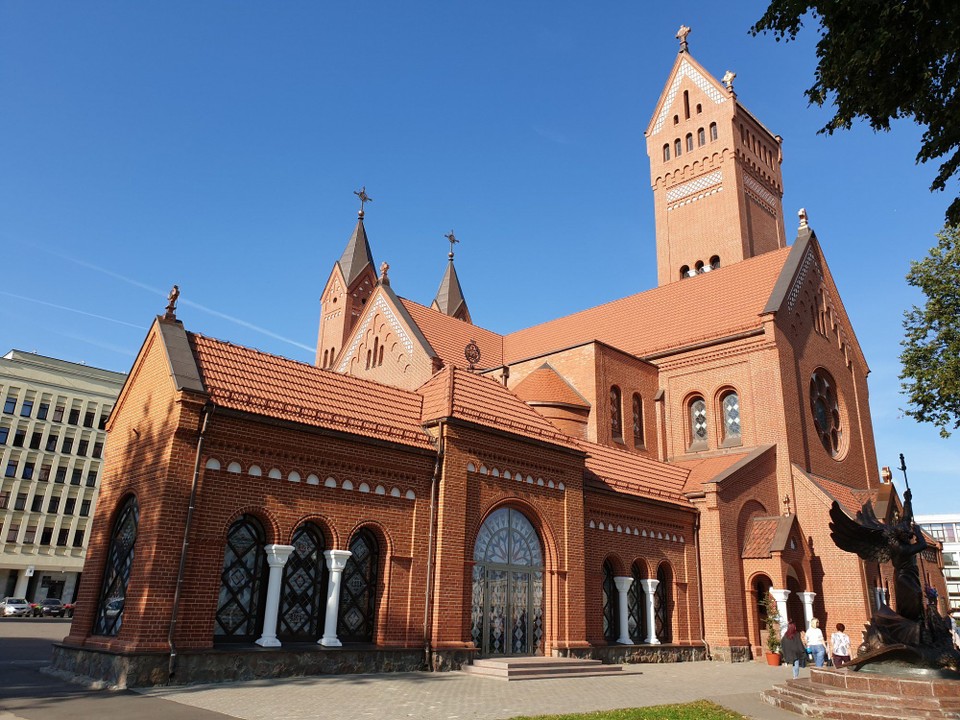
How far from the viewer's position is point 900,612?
1342 cm

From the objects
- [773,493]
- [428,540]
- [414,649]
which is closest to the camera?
[414,649]

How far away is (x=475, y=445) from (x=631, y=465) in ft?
26.3

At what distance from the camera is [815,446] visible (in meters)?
26.7

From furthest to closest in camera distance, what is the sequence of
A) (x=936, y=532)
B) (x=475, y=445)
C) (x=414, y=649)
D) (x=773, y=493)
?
(x=936, y=532)
(x=773, y=493)
(x=475, y=445)
(x=414, y=649)

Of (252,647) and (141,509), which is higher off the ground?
(141,509)

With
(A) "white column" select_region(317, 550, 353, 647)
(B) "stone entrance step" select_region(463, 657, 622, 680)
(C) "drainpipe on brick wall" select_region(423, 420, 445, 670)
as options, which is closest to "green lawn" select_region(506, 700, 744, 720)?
(B) "stone entrance step" select_region(463, 657, 622, 680)

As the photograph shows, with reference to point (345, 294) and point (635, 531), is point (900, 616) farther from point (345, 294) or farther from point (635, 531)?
point (345, 294)

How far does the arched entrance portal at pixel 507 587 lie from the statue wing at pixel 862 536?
6.62 m

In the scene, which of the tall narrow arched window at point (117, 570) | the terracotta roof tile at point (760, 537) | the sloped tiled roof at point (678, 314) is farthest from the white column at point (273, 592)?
the sloped tiled roof at point (678, 314)

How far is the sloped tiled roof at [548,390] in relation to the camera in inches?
1033

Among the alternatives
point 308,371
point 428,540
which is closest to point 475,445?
point 428,540

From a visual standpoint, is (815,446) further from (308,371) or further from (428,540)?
(308,371)

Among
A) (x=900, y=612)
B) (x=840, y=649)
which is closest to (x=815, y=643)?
(x=840, y=649)

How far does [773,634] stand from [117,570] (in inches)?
688
